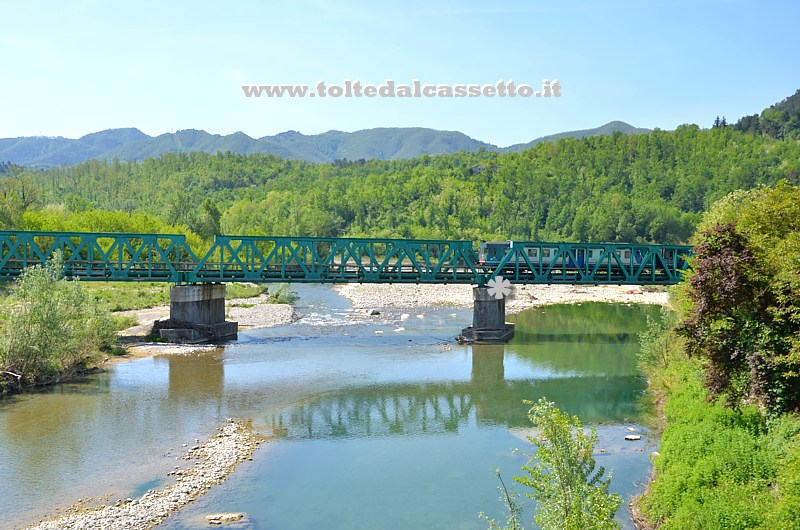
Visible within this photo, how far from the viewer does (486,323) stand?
162 ft

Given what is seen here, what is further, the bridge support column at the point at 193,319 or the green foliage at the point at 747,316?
the bridge support column at the point at 193,319

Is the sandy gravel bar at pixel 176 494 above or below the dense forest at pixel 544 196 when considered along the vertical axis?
below

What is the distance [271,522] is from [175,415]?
1213 centimetres

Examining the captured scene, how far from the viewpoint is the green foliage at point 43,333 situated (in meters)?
32.3

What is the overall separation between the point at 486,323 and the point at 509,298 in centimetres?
2809

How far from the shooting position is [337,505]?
66.7ft

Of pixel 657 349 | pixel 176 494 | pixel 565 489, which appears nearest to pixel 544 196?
pixel 657 349

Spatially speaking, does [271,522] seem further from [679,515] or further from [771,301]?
[771,301]

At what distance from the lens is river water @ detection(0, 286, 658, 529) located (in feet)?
66.9

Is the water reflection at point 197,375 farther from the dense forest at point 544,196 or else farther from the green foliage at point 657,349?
the dense forest at point 544,196

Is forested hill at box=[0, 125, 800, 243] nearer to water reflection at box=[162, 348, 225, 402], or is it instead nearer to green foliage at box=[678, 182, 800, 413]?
water reflection at box=[162, 348, 225, 402]

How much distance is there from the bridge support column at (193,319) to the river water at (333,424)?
6.43 feet

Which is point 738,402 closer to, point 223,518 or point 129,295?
point 223,518

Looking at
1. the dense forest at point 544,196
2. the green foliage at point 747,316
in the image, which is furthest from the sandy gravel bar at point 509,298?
the dense forest at point 544,196
